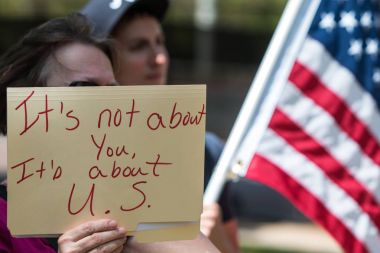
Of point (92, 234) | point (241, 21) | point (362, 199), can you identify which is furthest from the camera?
point (241, 21)

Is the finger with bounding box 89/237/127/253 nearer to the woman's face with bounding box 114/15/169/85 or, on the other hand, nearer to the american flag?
the american flag

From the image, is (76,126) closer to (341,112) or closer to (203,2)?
(341,112)

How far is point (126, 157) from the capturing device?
2346 millimetres

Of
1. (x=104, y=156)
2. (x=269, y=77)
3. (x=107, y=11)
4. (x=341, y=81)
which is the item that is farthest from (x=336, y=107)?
(x=104, y=156)

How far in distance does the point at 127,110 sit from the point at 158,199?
0.21 meters

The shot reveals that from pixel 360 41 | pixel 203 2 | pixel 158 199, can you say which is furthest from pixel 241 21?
pixel 158 199

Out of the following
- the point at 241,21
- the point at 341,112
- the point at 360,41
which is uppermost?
the point at 360,41

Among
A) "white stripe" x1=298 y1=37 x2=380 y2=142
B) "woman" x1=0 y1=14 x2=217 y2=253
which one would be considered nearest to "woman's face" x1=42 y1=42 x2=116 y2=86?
"woman" x1=0 y1=14 x2=217 y2=253

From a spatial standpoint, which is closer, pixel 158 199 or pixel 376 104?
pixel 158 199

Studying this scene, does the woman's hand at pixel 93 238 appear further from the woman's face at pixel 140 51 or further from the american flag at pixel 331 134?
the woman's face at pixel 140 51

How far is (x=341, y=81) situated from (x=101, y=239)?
5.65 feet

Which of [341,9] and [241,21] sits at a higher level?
[341,9]

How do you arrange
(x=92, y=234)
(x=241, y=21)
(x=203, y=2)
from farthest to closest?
(x=241, y=21) < (x=203, y=2) < (x=92, y=234)

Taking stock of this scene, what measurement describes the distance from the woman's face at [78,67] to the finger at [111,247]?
482 millimetres
